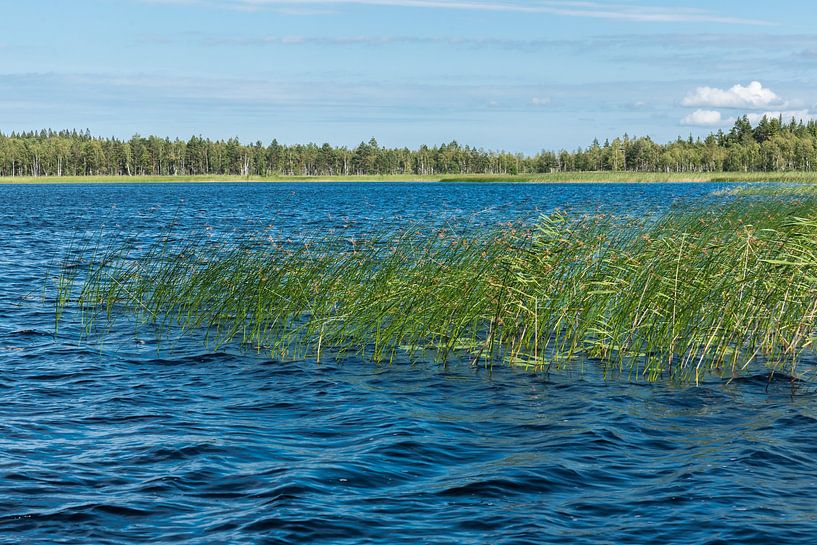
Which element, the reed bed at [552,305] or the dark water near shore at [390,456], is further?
the reed bed at [552,305]

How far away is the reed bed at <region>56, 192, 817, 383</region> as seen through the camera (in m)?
12.4

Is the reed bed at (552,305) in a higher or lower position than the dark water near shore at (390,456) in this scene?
higher

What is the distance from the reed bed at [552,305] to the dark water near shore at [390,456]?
0.84 m

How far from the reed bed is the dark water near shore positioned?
84 cm

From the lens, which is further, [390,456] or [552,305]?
[552,305]

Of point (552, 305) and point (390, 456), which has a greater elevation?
point (552, 305)

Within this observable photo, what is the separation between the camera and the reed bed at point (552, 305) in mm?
12375

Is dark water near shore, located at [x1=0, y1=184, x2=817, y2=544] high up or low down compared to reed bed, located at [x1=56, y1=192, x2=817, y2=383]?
down

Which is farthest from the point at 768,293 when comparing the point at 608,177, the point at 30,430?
the point at 608,177

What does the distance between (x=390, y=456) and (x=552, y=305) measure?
16.0 ft

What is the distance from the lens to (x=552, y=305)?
13.0 metres

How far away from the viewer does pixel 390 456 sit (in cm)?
916

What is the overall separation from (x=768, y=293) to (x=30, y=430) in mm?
10265

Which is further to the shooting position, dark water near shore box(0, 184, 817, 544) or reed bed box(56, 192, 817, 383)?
reed bed box(56, 192, 817, 383)
